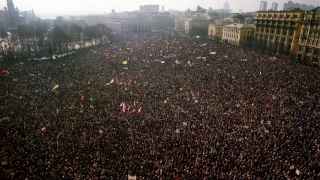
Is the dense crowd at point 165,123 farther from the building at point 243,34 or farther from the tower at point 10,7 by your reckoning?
the tower at point 10,7

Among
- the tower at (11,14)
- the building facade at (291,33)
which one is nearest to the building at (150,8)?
the tower at (11,14)

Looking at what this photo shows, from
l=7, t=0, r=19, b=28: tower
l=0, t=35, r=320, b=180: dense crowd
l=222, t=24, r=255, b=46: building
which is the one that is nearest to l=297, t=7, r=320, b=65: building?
l=0, t=35, r=320, b=180: dense crowd

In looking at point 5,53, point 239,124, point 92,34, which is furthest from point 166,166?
point 92,34

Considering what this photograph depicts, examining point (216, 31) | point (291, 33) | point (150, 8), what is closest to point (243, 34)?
point (291, 33)

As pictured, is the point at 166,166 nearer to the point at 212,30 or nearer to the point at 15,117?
the point at 15,117

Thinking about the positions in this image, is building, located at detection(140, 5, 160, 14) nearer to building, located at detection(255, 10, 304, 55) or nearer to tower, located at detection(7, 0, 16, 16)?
tower, located at detection(7, 0, 16, 16)

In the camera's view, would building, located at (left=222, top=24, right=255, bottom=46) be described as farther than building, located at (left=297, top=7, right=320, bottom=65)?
Yes

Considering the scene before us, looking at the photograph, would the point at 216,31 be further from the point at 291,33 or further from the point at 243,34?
the point at 291,33

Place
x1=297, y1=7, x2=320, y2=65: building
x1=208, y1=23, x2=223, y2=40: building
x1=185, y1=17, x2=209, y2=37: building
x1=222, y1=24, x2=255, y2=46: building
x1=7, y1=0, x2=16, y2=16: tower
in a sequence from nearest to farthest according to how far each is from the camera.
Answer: x1=297, y1=7, x2=320, y2=65: building, x1=222, y1=24, x2=255, y2=46: building, x1=208, y1=23, x2=223, y2=40: building, x1=185, y1=17, x2=209, y2=37: building, x1=7, y1=0, x2=16, y2=16: tower

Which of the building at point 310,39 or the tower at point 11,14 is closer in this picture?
the building at point 310,39
